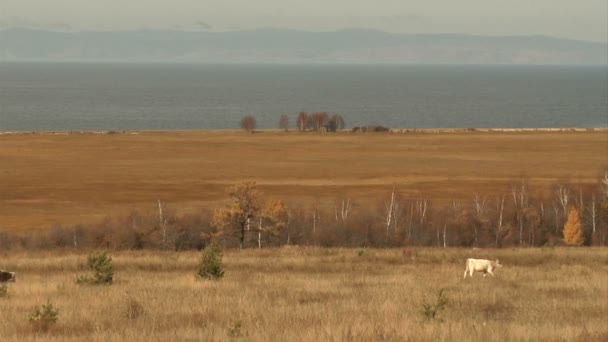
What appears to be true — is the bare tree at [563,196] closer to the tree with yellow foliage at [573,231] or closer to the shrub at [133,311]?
the tree with yellow foliage at [573,231]

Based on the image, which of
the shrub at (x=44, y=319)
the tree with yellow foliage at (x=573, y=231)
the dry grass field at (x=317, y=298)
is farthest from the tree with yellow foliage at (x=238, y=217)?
the shrub at (x=44, y=319)

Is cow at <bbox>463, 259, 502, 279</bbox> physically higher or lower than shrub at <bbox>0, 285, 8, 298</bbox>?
lower

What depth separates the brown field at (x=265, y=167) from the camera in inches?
2542

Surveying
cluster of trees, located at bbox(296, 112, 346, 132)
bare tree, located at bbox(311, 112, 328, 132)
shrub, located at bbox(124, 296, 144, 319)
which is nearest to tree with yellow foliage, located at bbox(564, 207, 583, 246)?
shrub, located at bbox(124, 296, 144, 319)

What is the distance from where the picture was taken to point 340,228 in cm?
4481

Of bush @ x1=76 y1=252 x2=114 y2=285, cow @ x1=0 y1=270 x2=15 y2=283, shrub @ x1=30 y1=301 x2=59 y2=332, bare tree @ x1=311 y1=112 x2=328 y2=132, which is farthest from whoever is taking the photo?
bare tree @ x1=311 y1=112 x2=328 y2=132

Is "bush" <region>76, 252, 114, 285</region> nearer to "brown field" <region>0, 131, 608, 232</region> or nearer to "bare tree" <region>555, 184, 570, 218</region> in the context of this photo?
"brown field" <region>0, 131, 608, 232</region>

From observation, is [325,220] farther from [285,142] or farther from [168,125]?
[168,125]

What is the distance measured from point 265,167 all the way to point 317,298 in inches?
2685

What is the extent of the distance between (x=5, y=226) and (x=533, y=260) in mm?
35678

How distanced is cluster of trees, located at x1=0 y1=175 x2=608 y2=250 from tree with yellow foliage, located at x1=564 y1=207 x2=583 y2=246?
0.05 metres

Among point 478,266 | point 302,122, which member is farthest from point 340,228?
point 302,122

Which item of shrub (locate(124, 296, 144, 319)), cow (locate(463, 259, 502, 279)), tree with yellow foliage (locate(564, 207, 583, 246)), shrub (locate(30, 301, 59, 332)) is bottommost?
tree with yellow foliage (locate(564, 207, 583, 246))

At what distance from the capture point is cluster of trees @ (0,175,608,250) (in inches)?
1681
